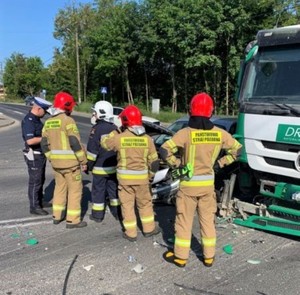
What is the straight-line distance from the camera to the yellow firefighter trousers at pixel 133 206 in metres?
5.42

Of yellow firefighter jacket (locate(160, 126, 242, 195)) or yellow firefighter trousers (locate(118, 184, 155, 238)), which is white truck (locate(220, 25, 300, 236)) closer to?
yellow firefighter jacket (locate(160, 126, 242, 195))

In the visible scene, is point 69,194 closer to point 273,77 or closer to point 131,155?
point 131,155

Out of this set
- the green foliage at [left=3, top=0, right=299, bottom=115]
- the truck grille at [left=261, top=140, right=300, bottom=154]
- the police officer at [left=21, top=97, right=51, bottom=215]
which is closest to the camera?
the truck grille at [left=261, top=140, right=300, bottom=154]

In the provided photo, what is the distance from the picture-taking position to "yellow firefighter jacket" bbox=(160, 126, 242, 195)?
177 inches

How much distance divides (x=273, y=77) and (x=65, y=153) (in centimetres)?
296

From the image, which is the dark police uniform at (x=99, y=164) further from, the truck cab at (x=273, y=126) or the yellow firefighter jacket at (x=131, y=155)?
the truck cab at (x=273, y=126)

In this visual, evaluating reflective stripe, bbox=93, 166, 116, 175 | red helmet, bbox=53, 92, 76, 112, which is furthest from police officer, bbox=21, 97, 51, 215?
reflective stripe, bbox=93, 166, 116, 175

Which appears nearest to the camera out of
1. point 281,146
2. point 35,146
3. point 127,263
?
point 127,263

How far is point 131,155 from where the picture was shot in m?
5.34

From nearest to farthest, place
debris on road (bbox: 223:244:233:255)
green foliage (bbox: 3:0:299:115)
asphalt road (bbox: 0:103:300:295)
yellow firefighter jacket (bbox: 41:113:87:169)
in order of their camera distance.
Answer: asphalt road (bbox: 0:103:300:295) → debris on road (bbox: 223:244:233:255) → yellow firefighter jacket (bbox: 41:113:87:169) → green foliage (bbox: 3:0:299:115)

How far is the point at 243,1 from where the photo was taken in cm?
3012

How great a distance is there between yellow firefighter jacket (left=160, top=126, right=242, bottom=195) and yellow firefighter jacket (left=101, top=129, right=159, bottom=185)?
81 cm

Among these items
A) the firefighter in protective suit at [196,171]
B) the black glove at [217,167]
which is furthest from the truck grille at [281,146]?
the firefighter in protective suit at [196,171]

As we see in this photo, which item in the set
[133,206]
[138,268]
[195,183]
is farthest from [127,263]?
[195,183]
